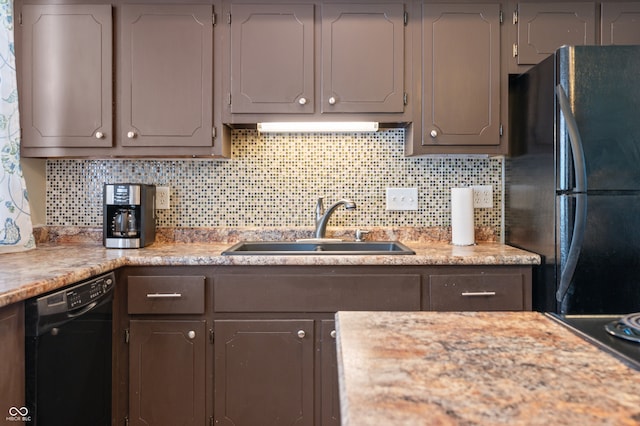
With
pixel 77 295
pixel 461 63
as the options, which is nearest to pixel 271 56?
pixel 461 63

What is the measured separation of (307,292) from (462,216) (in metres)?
0.93

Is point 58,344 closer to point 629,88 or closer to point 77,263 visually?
point 77,263

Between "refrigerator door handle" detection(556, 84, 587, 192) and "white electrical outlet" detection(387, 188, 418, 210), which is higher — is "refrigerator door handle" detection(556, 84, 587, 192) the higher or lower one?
the higher one

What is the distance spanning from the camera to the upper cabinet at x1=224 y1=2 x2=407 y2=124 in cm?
212

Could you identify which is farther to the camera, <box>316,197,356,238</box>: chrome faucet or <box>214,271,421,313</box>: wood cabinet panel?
<box>316,197,356,238</box>: chrome faucet

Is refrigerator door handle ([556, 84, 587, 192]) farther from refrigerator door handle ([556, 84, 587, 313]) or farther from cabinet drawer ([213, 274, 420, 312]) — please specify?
cabinet drawer ([213, 274, 420, 312])

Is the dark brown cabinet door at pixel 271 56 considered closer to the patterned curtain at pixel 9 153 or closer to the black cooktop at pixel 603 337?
the patterned curtain at pixel 9 153

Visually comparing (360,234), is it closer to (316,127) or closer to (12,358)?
(316,127)

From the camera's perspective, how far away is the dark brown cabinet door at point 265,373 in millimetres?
1856

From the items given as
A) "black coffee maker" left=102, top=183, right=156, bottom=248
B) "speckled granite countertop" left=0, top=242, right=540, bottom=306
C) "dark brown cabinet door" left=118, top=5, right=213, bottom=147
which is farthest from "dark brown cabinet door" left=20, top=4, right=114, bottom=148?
"speckled granite countertop" left=0, top=242, right=540, bottom=306

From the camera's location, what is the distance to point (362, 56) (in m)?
2.13

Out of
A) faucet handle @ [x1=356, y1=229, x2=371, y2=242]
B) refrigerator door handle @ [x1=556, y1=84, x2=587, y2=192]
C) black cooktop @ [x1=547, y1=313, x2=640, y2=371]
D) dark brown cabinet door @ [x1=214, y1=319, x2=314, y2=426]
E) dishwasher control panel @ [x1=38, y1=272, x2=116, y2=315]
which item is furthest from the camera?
faucet handle @ [x1=356, y1=229, x2=371, y2=242]

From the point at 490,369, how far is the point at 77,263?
5.27 feet

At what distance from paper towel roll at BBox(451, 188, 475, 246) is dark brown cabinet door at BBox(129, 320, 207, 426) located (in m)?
1.35
